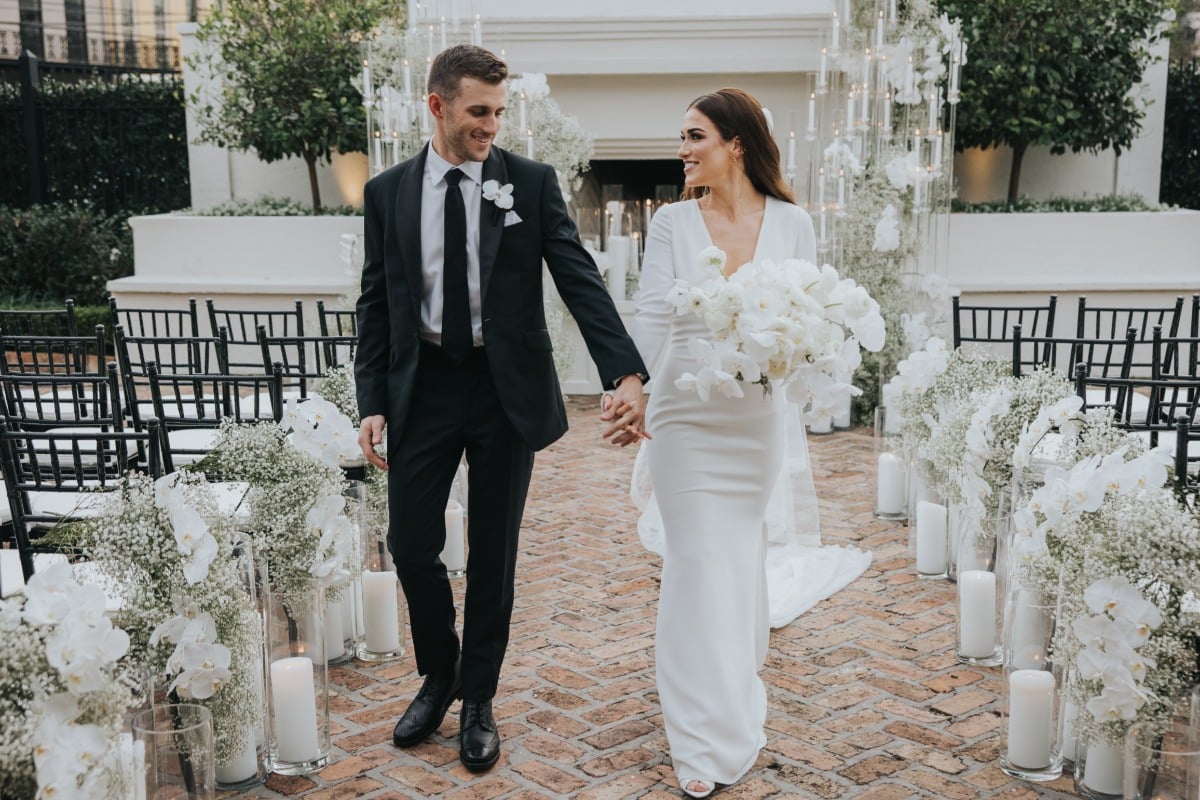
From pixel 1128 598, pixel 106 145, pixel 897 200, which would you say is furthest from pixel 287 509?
pixel 106 145

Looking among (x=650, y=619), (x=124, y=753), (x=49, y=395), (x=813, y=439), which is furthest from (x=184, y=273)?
(x=124, y=753)

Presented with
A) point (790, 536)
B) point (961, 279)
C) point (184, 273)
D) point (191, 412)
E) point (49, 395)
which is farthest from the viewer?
point (184, 273)

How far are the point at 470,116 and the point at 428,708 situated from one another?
193 centimetres

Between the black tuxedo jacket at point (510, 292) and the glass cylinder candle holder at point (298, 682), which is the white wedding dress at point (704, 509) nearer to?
the black tuxedo jacket at point (510, 292)

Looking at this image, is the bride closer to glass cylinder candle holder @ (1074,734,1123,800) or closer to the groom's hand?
the groom's hand

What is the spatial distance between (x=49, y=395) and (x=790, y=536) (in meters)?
5.18

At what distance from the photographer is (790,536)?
6.19 m

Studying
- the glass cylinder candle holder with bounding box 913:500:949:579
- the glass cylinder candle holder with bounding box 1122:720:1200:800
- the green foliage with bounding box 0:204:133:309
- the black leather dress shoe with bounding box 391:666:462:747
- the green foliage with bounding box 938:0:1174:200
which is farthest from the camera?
the green foliage with bounding box 0:204:133:309

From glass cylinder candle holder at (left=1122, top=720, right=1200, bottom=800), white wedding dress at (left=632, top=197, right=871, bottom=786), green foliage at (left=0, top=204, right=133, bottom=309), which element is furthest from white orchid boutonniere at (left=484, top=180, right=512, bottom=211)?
green foliage at (left=0, top=204, right=133, bottom=309)

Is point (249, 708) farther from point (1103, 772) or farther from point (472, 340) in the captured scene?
point (1103, 772)

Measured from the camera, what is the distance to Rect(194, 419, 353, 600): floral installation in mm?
4141

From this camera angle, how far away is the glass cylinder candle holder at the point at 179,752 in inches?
130

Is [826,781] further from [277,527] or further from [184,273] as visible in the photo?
[184,273]

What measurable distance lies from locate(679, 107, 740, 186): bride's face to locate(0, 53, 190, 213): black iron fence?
12193 mm
